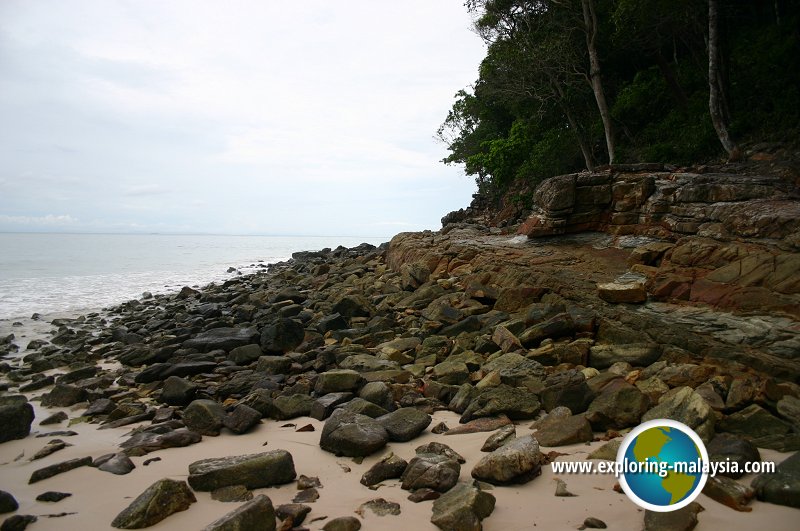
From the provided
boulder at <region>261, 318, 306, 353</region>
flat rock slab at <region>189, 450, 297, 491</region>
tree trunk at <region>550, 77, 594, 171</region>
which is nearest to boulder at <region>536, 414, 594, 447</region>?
flat rock slab at <region>189, 450, 297, 491</region>

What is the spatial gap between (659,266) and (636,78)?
17.0 meters

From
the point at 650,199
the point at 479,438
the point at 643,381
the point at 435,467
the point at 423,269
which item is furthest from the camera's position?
the point at 423,269

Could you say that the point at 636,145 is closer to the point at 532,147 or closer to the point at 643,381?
the point at 532,147

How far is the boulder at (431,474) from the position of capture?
10.3 feet

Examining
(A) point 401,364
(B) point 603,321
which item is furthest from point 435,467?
(B) point 603,321

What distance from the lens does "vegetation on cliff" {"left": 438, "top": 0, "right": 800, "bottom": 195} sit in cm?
1478

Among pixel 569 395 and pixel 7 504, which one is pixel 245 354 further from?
pixel 569 395

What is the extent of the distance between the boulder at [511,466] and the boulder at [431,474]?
19cm

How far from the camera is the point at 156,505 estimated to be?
2.97 meters

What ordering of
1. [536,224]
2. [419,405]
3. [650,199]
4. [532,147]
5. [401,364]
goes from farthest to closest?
1. [532,147]
2. [536,224]
3. [650,199]
4. [401,364]
5. [419,405]

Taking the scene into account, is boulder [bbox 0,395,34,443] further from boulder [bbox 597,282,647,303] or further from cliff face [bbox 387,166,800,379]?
boulder [bbox 597,282,647,303]

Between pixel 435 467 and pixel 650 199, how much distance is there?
7.52 metres

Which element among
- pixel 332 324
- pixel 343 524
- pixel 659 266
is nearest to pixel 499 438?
pixel 343 524

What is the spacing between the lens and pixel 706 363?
Result: 15.4 ft
